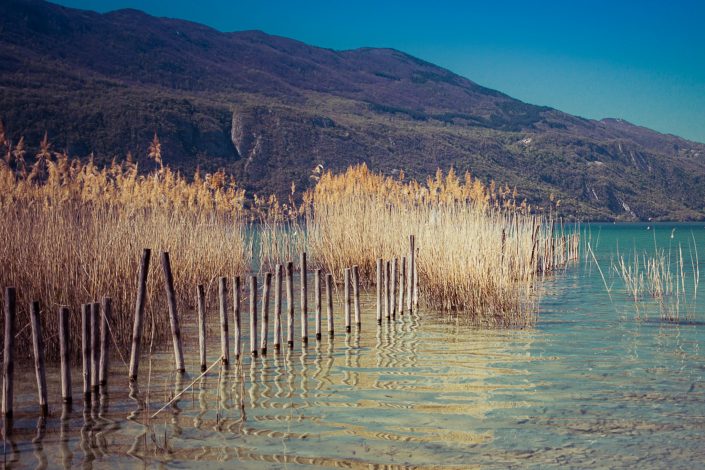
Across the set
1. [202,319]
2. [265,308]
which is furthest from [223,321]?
[265,308]

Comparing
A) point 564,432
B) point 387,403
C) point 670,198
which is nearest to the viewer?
point 564,432

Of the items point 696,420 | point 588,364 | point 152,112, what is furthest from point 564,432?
point 152,112

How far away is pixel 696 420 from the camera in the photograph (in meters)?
7.34

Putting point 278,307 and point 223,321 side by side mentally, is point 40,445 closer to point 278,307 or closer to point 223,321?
point 223,321

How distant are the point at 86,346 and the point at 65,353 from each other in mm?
250

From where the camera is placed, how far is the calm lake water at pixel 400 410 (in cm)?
633

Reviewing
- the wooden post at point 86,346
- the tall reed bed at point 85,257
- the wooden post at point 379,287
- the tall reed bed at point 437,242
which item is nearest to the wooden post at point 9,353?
the wooden post at point 86,346

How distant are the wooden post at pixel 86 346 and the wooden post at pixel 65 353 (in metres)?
0.14

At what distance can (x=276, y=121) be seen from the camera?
87312mm

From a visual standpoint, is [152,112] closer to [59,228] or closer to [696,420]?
[59,228]

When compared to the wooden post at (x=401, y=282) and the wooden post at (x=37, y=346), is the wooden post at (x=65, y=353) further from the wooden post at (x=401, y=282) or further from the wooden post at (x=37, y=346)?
the wooden post at (x=401, y=282)

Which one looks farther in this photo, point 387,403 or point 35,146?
point 35,146

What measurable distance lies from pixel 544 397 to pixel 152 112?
73370mm

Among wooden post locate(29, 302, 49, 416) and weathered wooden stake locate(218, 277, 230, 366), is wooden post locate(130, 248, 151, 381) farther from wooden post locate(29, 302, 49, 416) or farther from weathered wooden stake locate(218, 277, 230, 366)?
wooden post locate(29, 302, 49, 416)
